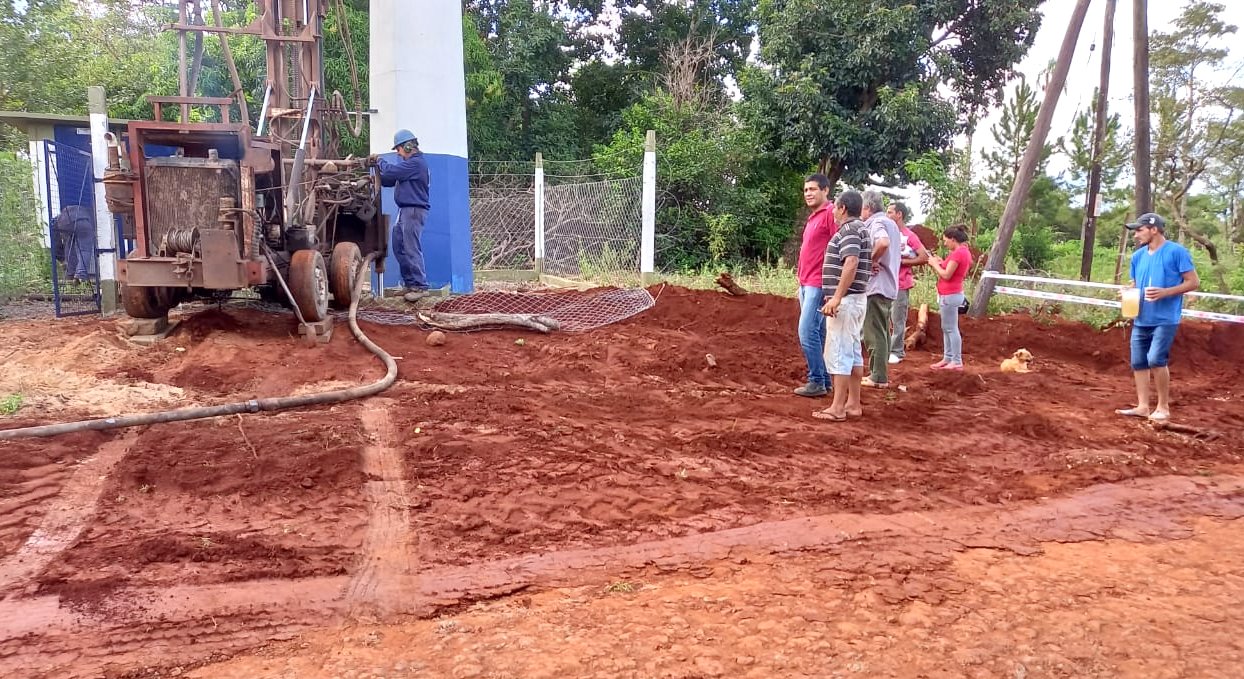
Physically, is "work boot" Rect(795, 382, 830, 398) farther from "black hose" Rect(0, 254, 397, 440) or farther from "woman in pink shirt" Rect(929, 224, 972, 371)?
"black hose" Rect(0, 254, 397, 440)

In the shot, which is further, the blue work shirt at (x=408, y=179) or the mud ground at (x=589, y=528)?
the blue work shirt at (x=408, y=179)

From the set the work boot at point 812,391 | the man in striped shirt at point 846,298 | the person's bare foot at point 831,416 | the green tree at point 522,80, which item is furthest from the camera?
the green tree at point 522,80

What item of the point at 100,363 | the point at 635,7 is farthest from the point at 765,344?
the point at 635,7

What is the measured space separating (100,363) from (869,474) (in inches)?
232

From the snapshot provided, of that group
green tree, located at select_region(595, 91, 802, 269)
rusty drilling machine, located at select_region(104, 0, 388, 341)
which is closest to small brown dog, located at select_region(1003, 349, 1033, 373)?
rusty drilling machine, located at select_region(104, 0, 388, 341)

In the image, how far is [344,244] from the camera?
8.55 metres

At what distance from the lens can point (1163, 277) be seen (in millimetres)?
6098

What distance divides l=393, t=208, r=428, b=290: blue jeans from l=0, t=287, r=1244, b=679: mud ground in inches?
115

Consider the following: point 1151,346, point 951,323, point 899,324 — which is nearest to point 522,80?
point 899,324

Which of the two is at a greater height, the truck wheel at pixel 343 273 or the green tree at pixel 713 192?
the green tree at pixel 713 192

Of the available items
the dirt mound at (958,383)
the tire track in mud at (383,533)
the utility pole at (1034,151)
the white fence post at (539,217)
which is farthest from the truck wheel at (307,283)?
the utility pole at (1034,151)

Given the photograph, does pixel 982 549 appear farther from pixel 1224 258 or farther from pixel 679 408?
pixel 1224 258

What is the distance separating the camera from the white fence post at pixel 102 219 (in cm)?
838

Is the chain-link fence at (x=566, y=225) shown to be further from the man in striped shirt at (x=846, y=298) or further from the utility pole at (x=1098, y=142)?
the utility pole at (x=1098, y=142)
